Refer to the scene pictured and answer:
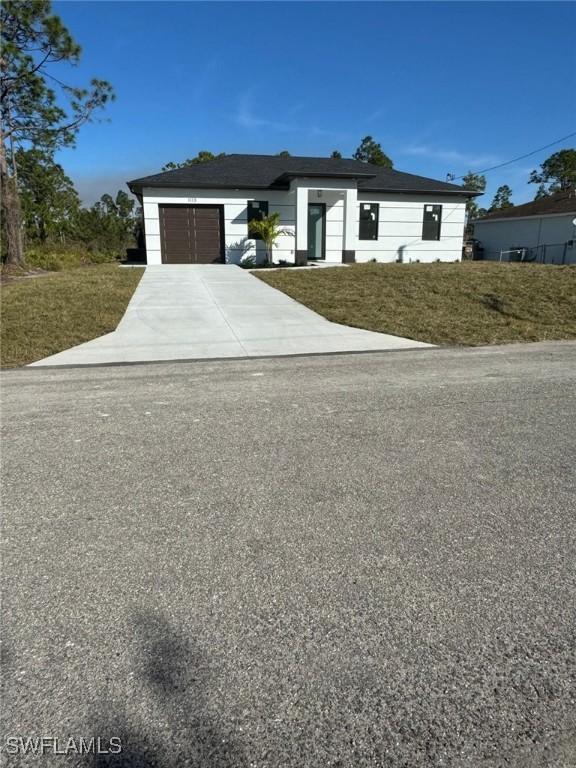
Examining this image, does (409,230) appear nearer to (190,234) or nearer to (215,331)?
(190,234)

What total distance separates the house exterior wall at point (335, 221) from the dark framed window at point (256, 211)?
16 centimetres

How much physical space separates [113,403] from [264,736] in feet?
12.3

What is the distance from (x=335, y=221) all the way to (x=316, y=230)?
2.99ft

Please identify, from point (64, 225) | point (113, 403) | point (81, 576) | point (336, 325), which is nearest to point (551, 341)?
point (336, 325)

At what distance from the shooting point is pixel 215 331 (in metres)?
8.63

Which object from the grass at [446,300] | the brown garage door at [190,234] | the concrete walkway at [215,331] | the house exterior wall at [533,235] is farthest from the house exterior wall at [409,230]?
the concrete walkway at [215,331]

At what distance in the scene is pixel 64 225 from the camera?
110ft

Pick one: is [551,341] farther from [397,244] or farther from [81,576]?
[397,244]

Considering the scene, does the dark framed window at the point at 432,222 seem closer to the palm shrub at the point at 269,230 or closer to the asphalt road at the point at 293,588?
the palm shrub at the point at 269,230

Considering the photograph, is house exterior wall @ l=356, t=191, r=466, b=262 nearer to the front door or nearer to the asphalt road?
the front door

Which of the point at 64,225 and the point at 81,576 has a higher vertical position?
the point at 64,225

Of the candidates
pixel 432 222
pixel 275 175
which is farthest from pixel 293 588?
pixel 432 222

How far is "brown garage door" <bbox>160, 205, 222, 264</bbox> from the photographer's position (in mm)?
19359

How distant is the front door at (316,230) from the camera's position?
66.7 feet
